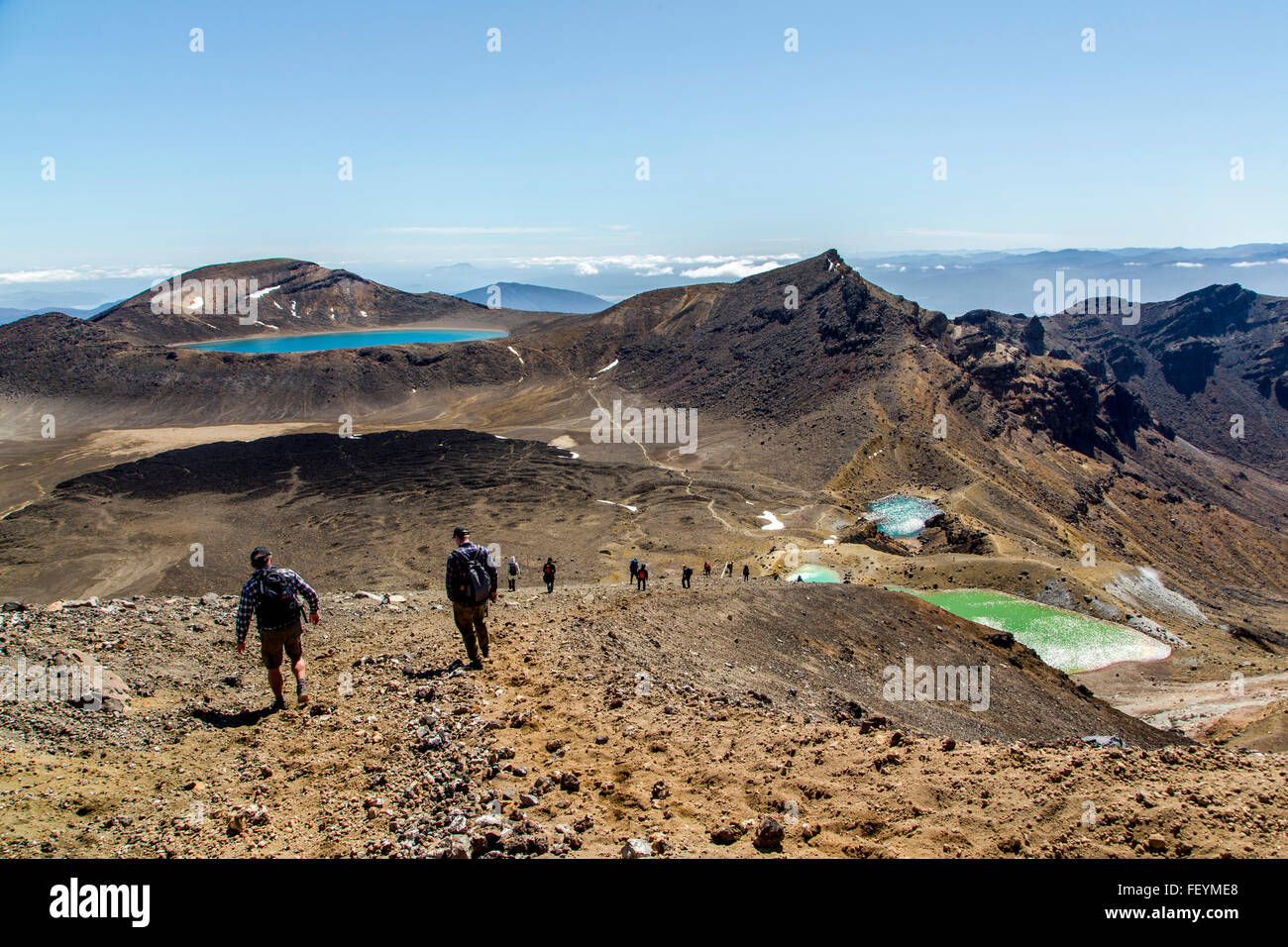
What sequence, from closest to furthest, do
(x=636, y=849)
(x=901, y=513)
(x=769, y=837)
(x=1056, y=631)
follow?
(x=636, y=849), (x=769, y=837), (x=1056, y=631), (x=901, y=513)

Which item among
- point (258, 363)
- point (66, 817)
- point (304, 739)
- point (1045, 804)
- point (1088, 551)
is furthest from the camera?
point (258, 363)

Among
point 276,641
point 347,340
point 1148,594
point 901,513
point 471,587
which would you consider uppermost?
point 347,340

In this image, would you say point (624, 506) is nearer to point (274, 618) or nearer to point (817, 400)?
point (817, 400)

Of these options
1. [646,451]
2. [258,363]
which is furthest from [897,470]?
[258,363]

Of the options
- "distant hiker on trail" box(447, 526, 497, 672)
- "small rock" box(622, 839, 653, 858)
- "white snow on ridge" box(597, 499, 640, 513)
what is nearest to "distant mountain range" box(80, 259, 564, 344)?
"white snow on ridge" box(597, 499, 640, 513)

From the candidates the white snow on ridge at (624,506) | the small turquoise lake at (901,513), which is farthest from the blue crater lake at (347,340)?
the small turquoise lake at (901,513)

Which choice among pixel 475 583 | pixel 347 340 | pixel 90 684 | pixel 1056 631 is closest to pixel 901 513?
pixel 1056 631

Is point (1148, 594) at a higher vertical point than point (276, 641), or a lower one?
lower
